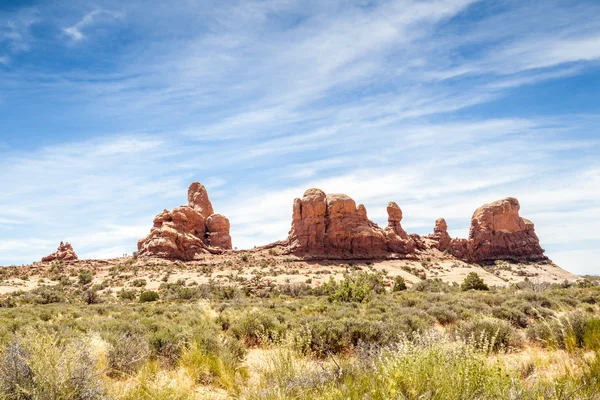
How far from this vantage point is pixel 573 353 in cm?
803

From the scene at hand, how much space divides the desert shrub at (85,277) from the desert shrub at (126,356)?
134 feet

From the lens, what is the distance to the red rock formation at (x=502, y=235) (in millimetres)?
75875

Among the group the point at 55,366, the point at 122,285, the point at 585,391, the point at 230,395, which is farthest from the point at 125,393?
the point at 122,285

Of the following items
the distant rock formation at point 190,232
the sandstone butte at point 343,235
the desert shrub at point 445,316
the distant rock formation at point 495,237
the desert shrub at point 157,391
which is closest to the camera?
the desert shrub at point 157,391

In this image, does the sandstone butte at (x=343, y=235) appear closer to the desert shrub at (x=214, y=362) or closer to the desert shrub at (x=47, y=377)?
the desert shrub at (x=214, y=362)

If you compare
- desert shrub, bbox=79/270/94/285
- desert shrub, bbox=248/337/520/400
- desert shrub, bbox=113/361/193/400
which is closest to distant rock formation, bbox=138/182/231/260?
desert shrub, bbox=79/270/94/285

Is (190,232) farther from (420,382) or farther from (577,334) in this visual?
(420,382)

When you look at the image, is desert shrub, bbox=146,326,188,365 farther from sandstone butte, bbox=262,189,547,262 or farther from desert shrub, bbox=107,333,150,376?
sandstone butte, bbox=262,189,547,262

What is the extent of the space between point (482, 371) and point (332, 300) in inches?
694

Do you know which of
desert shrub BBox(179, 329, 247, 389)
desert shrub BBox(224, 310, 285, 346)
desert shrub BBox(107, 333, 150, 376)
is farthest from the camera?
desert shrub BBox(224, 310, 285, 346)

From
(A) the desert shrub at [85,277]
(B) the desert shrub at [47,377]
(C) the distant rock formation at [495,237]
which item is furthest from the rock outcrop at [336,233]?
(B) the desert shrub at [47,377]

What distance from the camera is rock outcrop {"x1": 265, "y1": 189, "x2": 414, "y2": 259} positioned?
66.0 m

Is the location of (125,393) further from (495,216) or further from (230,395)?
(495,216)

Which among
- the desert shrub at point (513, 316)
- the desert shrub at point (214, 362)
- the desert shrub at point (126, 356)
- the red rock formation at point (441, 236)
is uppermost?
the red rock formation at point (441, 236)
